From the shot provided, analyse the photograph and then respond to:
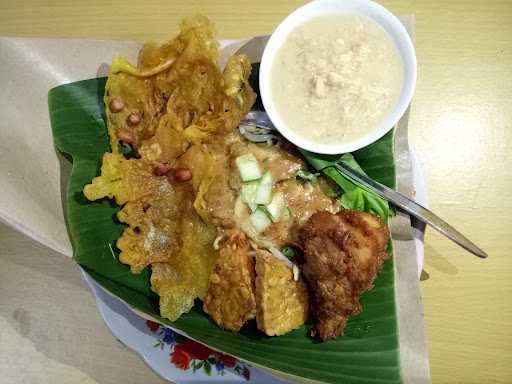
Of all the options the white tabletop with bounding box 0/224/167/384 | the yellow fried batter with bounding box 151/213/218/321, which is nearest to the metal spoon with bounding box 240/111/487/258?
the yellow fried batter with bounding box 151/213/218/321

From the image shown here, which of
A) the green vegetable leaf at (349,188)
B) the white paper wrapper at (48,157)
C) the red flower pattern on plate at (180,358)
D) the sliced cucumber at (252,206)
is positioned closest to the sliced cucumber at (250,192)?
the sliced cucumber at (252,206)

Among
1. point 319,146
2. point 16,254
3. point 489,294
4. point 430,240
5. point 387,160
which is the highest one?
point 319,146

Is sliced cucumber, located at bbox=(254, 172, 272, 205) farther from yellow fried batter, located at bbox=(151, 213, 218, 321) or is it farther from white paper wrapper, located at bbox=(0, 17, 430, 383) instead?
white paper wrapper, located at bbox=(0, 17, 430, 383)

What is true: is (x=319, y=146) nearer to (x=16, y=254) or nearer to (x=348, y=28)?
(x=348, y=28)

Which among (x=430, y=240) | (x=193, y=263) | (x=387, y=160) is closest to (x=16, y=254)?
(x=193, y=263)

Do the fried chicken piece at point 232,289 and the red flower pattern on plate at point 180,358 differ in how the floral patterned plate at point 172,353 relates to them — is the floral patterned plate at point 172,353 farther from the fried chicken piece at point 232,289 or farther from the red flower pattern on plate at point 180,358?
the fried chicken piece at point 232,289

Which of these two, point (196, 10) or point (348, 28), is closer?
point (348, 28)
